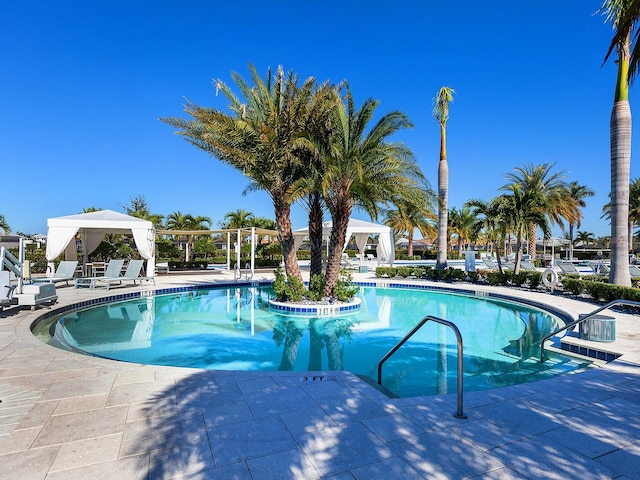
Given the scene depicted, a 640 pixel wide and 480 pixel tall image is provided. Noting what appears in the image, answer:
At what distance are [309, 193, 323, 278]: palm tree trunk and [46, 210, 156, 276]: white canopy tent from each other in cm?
756

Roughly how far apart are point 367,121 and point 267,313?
6327mm

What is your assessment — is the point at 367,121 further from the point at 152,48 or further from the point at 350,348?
the point at 152,48

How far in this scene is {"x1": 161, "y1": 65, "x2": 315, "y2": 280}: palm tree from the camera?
10414 millimetres

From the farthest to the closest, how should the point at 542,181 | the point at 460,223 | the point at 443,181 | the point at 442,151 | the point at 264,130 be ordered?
the point at 460,223, the point at 542,181, the point at 443,181, the point at 442,151, the point at 264,130

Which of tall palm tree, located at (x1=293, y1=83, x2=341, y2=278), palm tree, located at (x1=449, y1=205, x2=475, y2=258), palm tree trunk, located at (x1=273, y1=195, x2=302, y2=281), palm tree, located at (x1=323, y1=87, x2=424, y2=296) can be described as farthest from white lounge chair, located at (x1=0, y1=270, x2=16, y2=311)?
palm tree, located at (x1=449, y1=205, x2=475, y2=258)

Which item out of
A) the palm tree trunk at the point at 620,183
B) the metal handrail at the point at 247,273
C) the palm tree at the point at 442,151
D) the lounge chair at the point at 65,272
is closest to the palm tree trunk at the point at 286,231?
the metal handrail at the point at 247,273

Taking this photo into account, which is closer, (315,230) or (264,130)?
(264,130)

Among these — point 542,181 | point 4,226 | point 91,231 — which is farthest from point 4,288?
point 4,226

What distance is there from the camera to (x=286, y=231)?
11.4 meters

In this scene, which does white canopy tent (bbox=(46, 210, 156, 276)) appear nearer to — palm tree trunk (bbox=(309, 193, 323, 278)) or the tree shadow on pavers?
palm tree trunk (bbox=(309, 193, 323, 278))

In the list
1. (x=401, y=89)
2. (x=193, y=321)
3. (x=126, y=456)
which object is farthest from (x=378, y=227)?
(x=126, y=456)

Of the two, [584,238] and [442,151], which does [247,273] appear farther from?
[584,238]

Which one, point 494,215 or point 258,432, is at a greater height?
point 494,215

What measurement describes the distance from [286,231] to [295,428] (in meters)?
8.58
